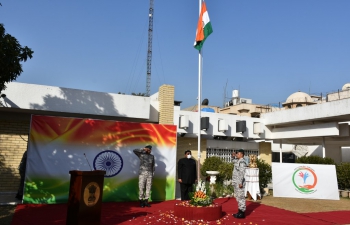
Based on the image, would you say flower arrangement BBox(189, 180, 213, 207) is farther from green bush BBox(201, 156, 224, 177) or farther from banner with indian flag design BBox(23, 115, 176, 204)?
green bush BBox(201, 156, 224, 177)

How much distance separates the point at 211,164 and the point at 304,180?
400cm

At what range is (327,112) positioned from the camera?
1538cm

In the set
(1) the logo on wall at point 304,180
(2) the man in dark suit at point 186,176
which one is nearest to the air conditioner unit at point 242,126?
(1) the logo on wall at point 304,180

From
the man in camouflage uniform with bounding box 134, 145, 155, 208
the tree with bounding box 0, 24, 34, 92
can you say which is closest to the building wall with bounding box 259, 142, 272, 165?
the man in camouflage uniform with bounding box 134, 145, 155, 208

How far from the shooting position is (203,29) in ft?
33.6

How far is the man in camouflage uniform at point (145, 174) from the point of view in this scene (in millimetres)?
9039

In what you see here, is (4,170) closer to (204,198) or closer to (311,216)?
(204,198)

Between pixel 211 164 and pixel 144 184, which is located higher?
pixel 211 164

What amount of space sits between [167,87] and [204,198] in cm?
605

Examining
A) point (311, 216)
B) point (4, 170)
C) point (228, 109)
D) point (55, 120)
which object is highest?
point (228, 109)

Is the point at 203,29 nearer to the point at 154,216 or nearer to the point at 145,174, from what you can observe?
the point at 145,174

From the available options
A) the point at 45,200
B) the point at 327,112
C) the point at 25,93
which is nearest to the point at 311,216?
the point at 45,200

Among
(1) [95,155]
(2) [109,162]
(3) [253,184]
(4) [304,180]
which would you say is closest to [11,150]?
(1) [95,155]

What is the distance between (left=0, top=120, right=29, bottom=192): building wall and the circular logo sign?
6670mm
